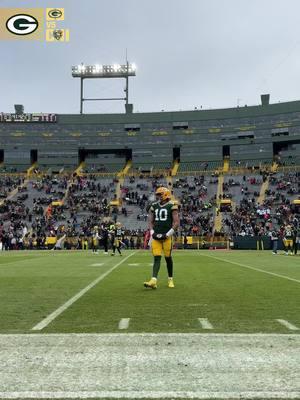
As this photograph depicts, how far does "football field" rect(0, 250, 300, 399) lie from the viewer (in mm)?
3357

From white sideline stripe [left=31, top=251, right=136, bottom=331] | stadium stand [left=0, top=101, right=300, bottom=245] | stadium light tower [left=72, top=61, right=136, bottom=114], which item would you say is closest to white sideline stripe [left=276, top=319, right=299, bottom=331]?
white sideline stripe [left=31, top=251, right=136, bottom=331]

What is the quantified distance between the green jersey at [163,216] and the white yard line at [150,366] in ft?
15.9

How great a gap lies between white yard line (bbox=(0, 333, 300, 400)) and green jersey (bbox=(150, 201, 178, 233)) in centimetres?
484

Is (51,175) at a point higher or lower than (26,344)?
higher

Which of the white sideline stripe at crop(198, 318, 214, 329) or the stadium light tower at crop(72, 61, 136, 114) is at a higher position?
the stadium light tower at crop(72, 61, 136, 114)

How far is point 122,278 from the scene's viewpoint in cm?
1222

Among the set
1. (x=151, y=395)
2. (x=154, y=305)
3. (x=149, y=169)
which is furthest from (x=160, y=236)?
(x=149, y=169)

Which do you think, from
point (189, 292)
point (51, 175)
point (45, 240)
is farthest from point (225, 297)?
point (51, 175)

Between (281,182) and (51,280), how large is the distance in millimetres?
49118

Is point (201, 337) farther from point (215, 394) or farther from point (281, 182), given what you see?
point (281, 182)

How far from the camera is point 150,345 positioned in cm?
458

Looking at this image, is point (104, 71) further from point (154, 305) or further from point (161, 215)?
point (154, 305)
